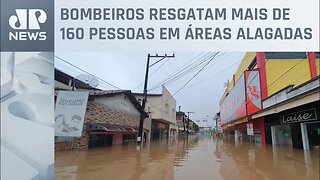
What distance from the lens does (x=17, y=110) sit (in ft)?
14.8

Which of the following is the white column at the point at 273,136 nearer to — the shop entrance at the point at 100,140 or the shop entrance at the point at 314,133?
the shop entrance at the point at 314,133

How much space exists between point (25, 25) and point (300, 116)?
1374 centimetres

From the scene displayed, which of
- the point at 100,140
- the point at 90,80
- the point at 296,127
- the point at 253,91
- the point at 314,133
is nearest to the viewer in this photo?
the point at 314,133

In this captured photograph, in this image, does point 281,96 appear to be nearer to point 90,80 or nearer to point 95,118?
point 95,118

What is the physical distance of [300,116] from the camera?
1382cm

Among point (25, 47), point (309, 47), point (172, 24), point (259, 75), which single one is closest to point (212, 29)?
point (172, 24)

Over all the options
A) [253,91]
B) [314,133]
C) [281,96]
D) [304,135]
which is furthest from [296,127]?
[253,91]

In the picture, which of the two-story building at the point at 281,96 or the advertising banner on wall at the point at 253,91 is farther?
the advertising banner on wall at the point at 253,91

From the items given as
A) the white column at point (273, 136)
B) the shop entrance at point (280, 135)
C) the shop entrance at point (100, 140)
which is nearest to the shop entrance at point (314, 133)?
the shop entrance at point (280, 135)

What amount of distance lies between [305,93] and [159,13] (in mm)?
7981

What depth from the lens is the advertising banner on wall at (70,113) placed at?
13297 mm

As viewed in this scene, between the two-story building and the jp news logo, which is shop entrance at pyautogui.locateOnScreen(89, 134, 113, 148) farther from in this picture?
the jp news logo

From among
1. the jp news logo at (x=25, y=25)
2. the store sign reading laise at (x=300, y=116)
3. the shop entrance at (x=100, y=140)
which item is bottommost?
the shop entrance at (x=100, y=140)

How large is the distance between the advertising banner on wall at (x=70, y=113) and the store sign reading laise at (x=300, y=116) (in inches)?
448
